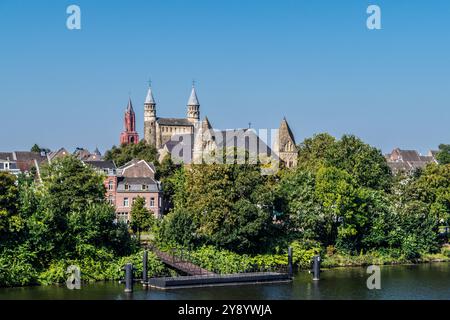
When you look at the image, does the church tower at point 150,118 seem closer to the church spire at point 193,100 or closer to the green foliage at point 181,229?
the church spire at point 193,100

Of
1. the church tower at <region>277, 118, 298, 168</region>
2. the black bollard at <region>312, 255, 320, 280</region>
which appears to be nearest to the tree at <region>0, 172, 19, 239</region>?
the black bollard at <region>312, 255, 320, 280</region>

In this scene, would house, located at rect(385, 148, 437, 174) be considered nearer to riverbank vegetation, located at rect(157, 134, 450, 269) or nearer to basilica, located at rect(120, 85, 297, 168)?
basilica, located at rect(120, 85, 297, 168)

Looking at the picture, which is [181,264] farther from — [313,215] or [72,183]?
[313,215]

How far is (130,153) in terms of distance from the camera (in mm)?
103250

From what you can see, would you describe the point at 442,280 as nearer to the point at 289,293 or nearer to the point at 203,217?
the point at 289,293

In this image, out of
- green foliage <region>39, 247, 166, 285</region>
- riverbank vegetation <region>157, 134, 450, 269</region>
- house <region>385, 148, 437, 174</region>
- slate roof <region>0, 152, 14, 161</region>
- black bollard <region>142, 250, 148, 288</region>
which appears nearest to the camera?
black bollard <region>142, 250, 148, 288</region>

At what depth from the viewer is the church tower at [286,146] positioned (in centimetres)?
10700

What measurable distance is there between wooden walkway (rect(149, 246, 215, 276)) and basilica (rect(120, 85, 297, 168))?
28.1ft

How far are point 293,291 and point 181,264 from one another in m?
8.55

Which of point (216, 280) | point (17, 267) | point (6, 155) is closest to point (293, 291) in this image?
point (216, 280)

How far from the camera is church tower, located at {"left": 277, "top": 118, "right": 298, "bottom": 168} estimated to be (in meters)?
107

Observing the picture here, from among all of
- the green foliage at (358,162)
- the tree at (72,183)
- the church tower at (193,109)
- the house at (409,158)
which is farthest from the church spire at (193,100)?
the tree at (72,183)

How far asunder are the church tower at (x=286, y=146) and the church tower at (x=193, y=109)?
51.2m
